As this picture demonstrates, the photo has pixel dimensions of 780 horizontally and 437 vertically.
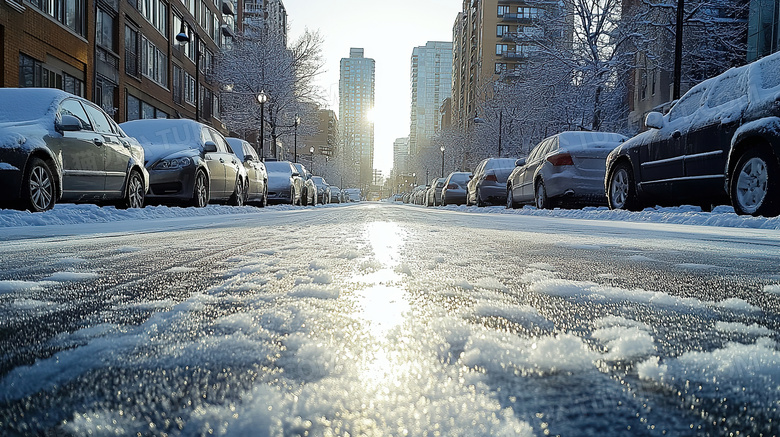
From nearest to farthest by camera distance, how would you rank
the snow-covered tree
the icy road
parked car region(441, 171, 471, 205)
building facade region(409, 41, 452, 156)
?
the icy road → parked car region(441, 171, 471, 205) → the snow-covered tree → building facade region(409, 41, 452, 156)

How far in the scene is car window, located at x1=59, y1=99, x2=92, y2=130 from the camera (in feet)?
22.1

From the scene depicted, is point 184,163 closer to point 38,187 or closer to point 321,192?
point 38,187

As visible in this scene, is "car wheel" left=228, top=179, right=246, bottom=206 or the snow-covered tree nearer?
"car wheel" left=228, top=179, right=246, bottom=206

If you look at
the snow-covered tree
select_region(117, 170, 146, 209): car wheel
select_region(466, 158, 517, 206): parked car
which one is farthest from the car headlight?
the snow-covered tree

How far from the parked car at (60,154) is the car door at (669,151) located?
23.7 ft

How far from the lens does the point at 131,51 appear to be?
75.7 feet

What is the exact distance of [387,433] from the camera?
0.57 meters

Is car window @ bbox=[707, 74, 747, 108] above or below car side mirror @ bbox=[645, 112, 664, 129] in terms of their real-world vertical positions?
above

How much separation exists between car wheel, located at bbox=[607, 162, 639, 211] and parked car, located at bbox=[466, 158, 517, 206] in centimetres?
637

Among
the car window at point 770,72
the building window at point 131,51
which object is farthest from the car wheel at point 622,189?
the building window at point 131,51

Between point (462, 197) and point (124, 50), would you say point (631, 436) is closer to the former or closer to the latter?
point (462, 197)

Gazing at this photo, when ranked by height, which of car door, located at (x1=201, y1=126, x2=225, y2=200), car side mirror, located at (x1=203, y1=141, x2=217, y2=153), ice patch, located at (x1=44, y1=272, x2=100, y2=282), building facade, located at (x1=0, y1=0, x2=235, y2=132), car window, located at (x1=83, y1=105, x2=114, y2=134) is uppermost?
building facade, located at (x1=0, y1=0, x2=235, y2=132)

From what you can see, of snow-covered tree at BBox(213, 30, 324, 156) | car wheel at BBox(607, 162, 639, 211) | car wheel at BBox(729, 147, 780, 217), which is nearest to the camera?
car wheel at BBox(729, 147, 780, 217)

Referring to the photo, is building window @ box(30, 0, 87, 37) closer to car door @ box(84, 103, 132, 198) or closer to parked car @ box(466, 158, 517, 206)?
car door @ box(84, 103, 132, 198)
